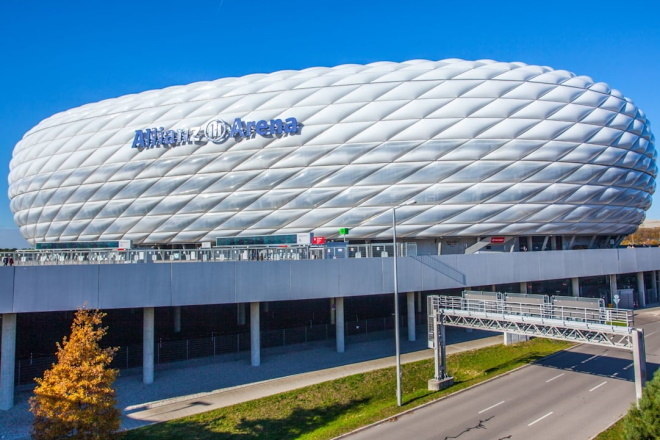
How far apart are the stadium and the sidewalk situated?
14.8 ft

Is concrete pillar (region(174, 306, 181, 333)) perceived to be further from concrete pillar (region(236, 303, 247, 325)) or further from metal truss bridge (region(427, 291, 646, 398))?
metal truss bridge (region(427, 291, 646, 398))

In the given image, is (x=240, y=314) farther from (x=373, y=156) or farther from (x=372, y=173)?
(x=373, y=156)

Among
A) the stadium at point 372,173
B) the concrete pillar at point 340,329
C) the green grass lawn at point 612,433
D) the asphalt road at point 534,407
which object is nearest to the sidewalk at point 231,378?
the concrete pillar at point 340,329

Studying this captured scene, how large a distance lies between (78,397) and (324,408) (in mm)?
8336

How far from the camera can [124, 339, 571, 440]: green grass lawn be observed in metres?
14.6

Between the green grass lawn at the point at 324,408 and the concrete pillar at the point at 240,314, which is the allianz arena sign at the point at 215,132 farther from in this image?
the green grass lawn at the point at 324,408

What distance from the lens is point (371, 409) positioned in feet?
53.7

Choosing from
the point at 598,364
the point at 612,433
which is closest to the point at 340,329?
the point at 598,364

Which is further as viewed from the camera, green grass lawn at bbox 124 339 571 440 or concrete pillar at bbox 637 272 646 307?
concrete pillar at bbox 637 272 646 307

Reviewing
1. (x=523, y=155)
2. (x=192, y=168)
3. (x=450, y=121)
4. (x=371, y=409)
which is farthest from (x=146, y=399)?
(x=523, y=155)

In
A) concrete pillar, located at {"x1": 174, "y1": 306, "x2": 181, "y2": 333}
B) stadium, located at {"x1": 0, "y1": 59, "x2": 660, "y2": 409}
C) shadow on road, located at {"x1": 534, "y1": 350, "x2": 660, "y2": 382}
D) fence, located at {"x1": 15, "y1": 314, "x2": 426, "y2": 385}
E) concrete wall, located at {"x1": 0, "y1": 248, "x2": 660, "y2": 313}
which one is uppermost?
stadium, located at {"x1": 0, "y1": 59, "x2": 660, "y2": 409}

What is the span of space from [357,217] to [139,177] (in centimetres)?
1867

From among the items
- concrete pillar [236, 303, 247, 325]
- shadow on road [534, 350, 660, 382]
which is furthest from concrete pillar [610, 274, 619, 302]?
concrete pillar [236, 303, 247, 325]

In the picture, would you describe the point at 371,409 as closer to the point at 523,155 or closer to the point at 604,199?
the point at 523,155
